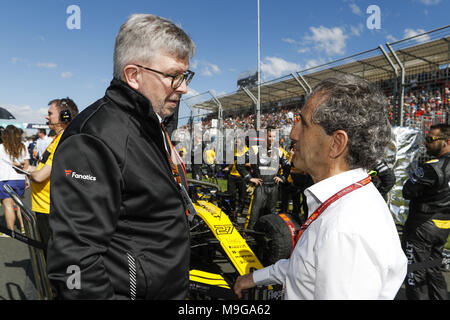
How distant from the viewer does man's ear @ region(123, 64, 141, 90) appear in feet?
4.29

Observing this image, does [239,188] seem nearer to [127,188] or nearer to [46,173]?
[46,173]

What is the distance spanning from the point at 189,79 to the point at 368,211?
1.05 m

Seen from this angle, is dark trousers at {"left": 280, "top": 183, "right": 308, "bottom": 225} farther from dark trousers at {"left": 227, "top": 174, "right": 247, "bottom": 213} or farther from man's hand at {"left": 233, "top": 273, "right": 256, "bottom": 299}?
man's hand at {"left": 233, "top": 273, "right": 256, "bottom": 299}

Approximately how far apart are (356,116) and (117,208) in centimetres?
96

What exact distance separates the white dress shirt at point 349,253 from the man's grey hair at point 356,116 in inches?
4.4

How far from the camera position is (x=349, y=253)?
907 millimetres

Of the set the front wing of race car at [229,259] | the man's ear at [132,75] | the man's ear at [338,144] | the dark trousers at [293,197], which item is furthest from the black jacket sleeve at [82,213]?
the dark trousers at [293,197]

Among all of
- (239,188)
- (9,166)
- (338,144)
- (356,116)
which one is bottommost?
(239,188)

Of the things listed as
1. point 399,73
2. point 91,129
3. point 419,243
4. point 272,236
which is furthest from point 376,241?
point 399,73

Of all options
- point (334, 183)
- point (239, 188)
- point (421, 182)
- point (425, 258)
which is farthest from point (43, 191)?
point (239, 188)

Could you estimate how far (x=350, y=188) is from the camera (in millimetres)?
1076

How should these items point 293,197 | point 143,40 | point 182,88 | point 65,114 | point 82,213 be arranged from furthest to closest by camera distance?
point 293,197 → point 65,114 → point 182,88 → point 143,40 → point 82,213

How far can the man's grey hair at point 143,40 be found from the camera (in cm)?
130

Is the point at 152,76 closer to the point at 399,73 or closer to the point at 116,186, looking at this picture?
the point at 116,186
